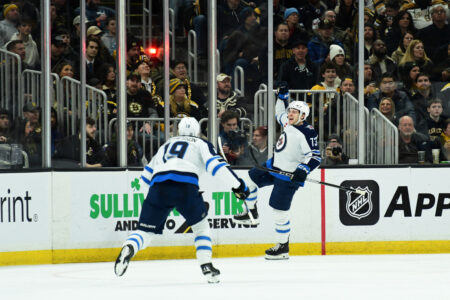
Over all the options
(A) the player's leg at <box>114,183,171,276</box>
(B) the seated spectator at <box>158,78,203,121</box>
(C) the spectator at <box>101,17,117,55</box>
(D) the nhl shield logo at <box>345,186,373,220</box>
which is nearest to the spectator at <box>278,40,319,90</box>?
(B) the seated spectator at <box>158,78,203,121</box>

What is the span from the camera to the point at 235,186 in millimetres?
6480

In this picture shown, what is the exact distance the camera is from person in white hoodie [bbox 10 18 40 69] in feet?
26.9

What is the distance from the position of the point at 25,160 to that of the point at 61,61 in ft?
3.26

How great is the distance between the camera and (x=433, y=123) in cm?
933

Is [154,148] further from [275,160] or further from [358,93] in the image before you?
[358,93]

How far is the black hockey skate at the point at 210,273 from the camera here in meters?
6.52

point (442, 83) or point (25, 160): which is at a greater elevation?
point (442, 83)

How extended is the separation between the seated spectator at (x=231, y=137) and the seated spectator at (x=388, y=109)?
4.76ft

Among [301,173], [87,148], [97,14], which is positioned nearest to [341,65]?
[301,173]

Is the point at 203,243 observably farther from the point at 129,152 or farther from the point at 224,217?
the point at 129,152

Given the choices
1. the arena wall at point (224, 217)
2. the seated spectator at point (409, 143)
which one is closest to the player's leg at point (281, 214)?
the arena wall at point (224, 217)

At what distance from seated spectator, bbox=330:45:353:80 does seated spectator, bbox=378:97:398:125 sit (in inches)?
18.3

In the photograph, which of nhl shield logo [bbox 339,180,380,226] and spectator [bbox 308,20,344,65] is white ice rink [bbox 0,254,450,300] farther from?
spectator [bbox 308,20,344,65]

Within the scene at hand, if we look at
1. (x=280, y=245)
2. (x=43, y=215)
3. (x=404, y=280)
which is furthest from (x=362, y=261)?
(x=43, y=215)
